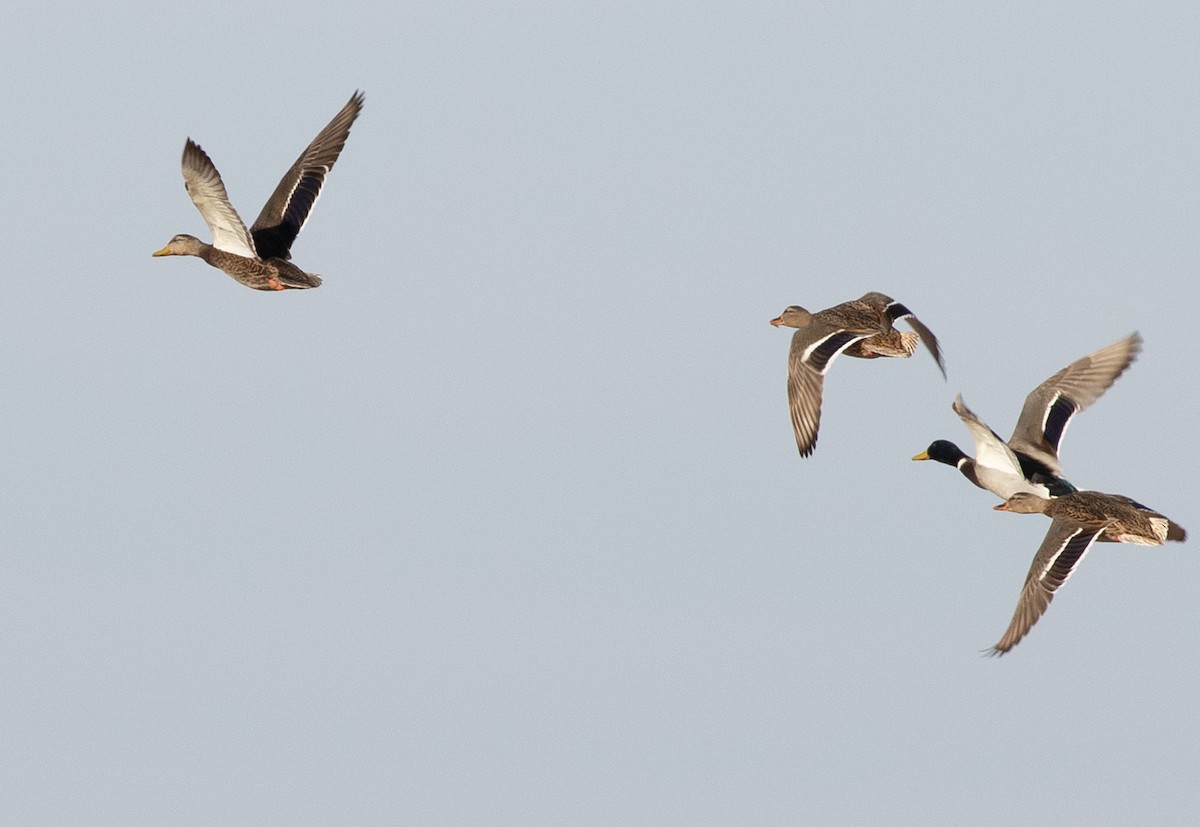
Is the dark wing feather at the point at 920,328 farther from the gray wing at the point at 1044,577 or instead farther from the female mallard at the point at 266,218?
the female mallard at the point at 266,218

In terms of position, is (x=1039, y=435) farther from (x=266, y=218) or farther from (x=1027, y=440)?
(x=266, y=218)

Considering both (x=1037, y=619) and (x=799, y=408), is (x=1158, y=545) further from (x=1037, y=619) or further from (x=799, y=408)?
(x=799, y=408)

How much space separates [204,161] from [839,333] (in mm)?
8119

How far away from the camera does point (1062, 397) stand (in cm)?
2483

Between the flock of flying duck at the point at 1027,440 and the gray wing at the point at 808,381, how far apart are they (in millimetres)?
12

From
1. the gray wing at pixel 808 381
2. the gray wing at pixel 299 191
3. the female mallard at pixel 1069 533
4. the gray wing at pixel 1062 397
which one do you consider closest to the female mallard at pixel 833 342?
the gray wing at pixel 808 381

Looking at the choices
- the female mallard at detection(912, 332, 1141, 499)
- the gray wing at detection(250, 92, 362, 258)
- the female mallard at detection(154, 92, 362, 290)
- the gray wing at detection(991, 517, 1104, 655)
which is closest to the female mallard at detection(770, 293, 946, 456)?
the female mallard at detection(912, 332, 1141, 499)

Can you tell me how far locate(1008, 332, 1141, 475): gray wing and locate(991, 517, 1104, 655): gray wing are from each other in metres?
2.52

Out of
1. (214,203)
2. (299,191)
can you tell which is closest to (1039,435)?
(299,191)

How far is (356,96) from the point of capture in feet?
87.2

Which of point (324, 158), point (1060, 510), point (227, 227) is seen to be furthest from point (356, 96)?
point (1060, 510)

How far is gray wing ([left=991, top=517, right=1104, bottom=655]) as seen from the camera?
21188mm

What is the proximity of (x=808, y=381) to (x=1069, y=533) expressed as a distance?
11.7ft

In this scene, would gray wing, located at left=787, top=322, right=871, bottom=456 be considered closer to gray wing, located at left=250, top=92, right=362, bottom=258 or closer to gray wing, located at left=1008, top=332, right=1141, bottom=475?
gray wing, located at left=1008, top=332, right=1141, bottom=475
